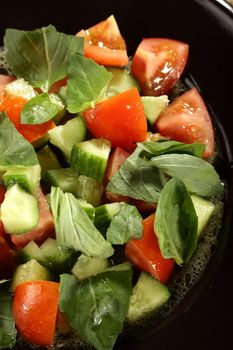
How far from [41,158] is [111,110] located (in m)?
0.26

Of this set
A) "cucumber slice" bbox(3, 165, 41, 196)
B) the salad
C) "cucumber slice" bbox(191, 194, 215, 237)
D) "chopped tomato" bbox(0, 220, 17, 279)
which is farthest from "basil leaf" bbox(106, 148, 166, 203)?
"chopped tomato" bbox(0, 220, 17, 279)

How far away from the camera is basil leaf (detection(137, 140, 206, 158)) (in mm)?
1611

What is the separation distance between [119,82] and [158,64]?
14 cm

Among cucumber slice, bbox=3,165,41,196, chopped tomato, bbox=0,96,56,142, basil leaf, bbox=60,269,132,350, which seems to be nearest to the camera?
basil leaf, bbox=60,269,132,350

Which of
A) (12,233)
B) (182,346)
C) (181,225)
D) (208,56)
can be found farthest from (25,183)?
(208,56)

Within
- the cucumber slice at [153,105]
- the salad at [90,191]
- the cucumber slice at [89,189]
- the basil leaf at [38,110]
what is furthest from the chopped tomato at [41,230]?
the cucumber slice at [153,105]

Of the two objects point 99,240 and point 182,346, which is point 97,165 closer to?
point 99,240

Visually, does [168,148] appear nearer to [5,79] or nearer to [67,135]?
[67,135]

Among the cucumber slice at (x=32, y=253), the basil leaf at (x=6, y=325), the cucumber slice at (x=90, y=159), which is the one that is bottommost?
the basil leaf at (x=6, y=325)

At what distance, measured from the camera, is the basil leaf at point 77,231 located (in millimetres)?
1488

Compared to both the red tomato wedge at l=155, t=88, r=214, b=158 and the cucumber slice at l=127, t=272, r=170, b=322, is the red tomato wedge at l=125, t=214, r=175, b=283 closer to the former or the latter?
the cucumber slice at l=127, t=272, r=170, b=322

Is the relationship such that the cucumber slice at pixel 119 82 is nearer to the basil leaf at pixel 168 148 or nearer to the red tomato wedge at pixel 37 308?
the basil leaf at pixel 168 148

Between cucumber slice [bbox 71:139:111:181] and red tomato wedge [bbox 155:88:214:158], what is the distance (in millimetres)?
237

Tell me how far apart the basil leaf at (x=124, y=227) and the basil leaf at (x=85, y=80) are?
0.37 m
